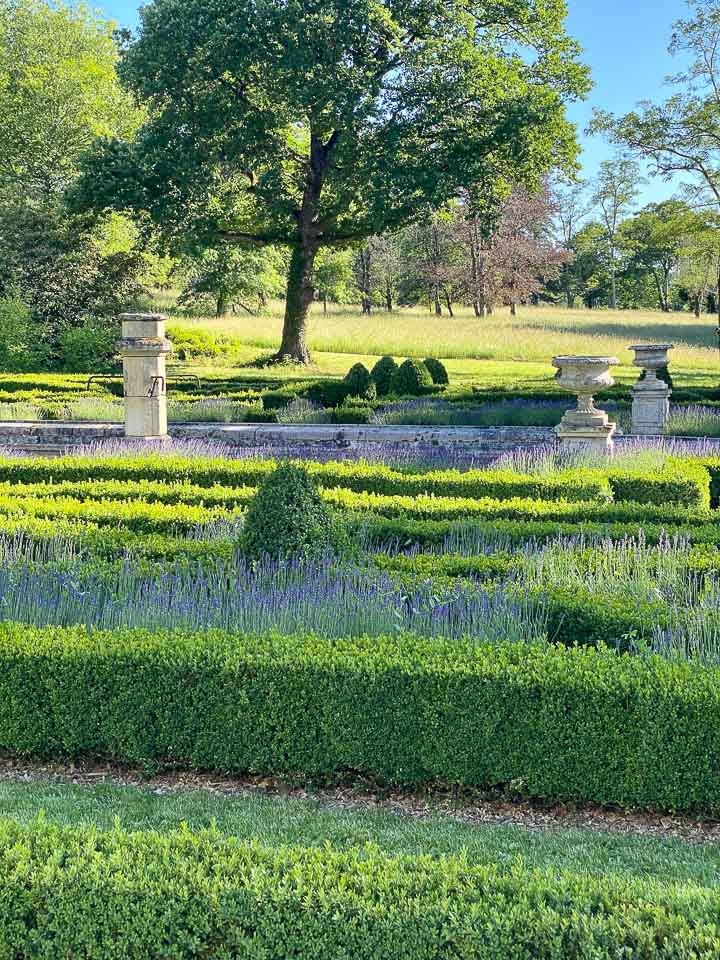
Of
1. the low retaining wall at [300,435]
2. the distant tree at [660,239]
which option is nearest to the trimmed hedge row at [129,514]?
the low retaining wall at [300,435]

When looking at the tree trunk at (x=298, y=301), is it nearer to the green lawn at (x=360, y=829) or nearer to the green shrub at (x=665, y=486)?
the green shrub at (x=665, y=486)

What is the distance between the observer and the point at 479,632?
201 inches

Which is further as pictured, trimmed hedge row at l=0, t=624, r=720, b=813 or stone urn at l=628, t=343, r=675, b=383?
stone urn at l=628, t=343, r=675, b=383

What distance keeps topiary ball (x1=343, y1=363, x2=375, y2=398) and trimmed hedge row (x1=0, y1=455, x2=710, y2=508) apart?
787cm

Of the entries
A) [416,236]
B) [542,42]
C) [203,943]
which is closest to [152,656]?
[203,943]

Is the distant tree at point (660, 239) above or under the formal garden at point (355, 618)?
above

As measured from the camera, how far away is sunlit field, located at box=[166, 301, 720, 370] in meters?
31.6

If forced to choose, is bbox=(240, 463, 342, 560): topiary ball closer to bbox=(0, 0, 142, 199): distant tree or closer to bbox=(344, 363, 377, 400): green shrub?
bbox=(344, 363, 377, 400): green shrub

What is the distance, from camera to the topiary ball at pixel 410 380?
18531 millimetres

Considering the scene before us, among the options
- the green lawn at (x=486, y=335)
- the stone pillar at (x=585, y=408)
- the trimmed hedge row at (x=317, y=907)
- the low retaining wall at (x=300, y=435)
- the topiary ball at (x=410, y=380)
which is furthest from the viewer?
the green lawn at (x=486, y=335)

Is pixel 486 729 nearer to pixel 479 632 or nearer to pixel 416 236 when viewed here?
pixel 479 632

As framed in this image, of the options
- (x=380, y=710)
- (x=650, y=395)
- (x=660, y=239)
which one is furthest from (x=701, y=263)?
(x=380, y=710)

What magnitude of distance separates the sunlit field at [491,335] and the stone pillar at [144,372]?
18.7 m

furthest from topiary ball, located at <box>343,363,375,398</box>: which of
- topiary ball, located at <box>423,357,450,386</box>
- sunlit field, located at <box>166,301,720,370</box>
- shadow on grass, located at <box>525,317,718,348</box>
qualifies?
shadow on grass, located at <box>525,317,718,348</box>
